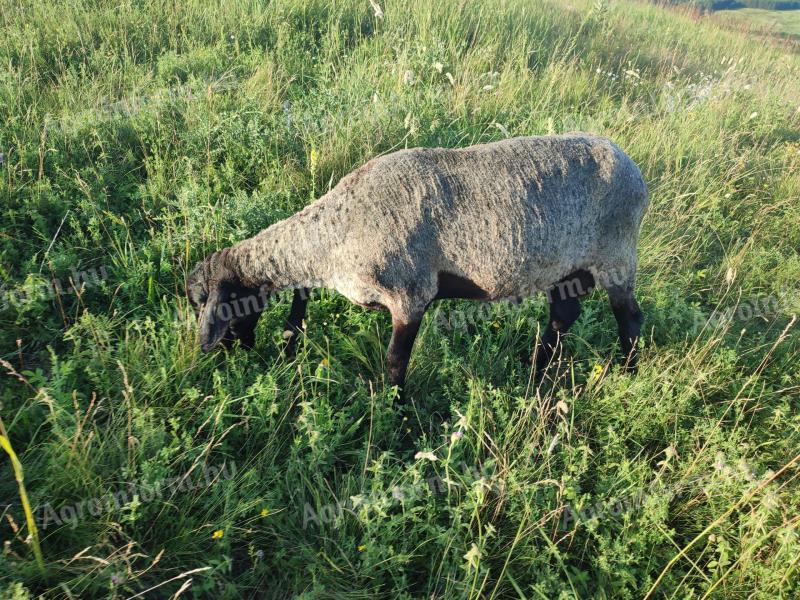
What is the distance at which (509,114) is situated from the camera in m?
6.29

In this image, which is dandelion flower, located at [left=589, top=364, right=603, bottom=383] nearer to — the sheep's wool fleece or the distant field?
the sheep's wool fleece

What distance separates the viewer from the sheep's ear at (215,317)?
3420mm

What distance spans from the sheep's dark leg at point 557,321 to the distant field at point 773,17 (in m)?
16.2

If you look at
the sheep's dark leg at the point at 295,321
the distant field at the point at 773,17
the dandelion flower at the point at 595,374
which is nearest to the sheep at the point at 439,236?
the sheep's dark leg at the point at 295,321

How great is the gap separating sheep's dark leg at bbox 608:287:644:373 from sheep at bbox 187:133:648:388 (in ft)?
0.76

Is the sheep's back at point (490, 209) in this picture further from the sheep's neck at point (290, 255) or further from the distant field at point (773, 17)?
the distant field at point (773, 17)

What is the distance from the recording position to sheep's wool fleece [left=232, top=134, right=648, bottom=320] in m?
3.20

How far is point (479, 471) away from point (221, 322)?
177cm

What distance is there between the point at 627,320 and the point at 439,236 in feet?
5.17

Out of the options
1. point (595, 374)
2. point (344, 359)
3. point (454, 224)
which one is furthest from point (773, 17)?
point (344, 359)

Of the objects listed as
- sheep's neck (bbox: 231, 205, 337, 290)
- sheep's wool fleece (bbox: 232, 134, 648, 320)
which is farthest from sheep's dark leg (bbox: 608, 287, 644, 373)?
sheep's neck (bbox: 231, 205, 337, 290)

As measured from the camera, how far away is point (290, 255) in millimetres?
3389

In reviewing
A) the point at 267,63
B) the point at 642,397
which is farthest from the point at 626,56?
the point at 642,397

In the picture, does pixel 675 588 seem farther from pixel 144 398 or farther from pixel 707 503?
pixel 144 398
